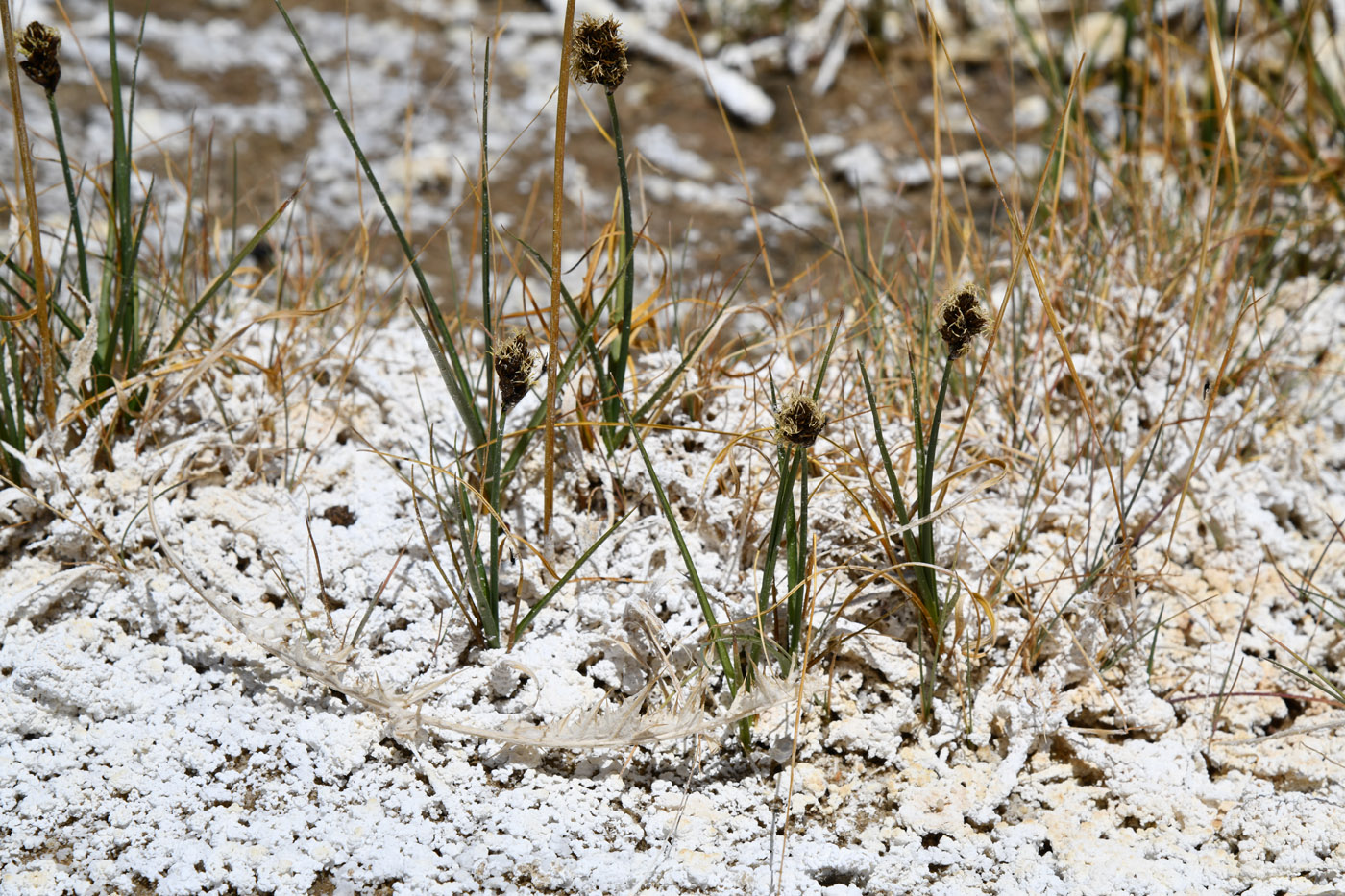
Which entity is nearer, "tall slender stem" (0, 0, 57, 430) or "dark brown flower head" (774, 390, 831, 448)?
"dark brown flower head" (774, 390, 831, 448)

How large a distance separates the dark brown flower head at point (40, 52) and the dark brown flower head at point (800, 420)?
969mm

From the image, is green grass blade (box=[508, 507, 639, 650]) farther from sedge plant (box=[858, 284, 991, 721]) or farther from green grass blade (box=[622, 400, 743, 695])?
sedge plant (box=[858, 284, 991, 721])

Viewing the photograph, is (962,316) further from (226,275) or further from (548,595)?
(226,275)

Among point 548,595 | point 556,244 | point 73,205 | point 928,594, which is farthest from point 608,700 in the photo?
point 73,205

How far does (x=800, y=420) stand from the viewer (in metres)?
1.01

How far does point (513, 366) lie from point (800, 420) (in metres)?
0.30

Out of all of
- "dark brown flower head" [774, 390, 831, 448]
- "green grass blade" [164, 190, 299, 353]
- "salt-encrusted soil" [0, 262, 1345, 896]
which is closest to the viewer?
"dark brown flower head" [774, 390, 831, 448]

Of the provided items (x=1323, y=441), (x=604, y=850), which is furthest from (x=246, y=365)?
(x=1323, y=441)

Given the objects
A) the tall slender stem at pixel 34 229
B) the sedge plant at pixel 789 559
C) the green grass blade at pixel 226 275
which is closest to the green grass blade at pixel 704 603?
the sedge plant at pixel 789 559

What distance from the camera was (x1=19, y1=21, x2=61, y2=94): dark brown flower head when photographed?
1186 mm

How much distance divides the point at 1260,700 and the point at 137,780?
4.80 feet

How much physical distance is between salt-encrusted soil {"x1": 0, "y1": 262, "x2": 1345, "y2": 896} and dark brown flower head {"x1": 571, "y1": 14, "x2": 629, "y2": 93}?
459 mm

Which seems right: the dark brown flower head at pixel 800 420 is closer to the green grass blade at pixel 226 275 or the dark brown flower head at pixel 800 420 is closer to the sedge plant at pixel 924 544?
the sedge plant at pixel 924 544

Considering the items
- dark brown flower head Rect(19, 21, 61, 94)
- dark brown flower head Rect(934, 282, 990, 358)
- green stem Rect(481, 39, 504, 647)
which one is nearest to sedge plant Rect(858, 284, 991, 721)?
dark brown flower head Rect(934, 282, 990, 358)
